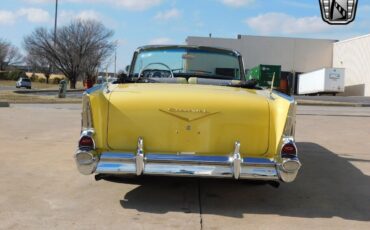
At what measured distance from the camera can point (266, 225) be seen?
190 inches

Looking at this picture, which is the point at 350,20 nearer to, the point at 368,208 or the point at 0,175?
the point at 368,208

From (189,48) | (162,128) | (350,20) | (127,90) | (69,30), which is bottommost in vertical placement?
(162,128)

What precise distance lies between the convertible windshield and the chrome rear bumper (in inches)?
99.8

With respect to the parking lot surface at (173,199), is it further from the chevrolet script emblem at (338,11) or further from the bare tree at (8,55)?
the bare tree at (8,55)

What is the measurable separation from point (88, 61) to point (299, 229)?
196 feet

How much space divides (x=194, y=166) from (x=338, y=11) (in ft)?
22.2

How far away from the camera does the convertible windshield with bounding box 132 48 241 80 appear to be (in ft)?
24.3

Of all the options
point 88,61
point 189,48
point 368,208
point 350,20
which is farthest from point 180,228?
point 88,61

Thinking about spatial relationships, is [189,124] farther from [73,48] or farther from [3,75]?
[3,75]

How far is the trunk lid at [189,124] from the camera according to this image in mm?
5195

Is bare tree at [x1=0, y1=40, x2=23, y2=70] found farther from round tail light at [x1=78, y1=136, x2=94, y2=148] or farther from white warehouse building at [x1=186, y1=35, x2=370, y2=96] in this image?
round tail light at [x1=78, y1=136, x2=94, y2=148]

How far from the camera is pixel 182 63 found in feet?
24.4

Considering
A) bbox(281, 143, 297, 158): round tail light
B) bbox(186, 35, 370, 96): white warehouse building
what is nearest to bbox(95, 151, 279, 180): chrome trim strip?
bbox(281, 143, 297, 158): round tail light

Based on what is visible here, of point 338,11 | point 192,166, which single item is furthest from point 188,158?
point 338,11
